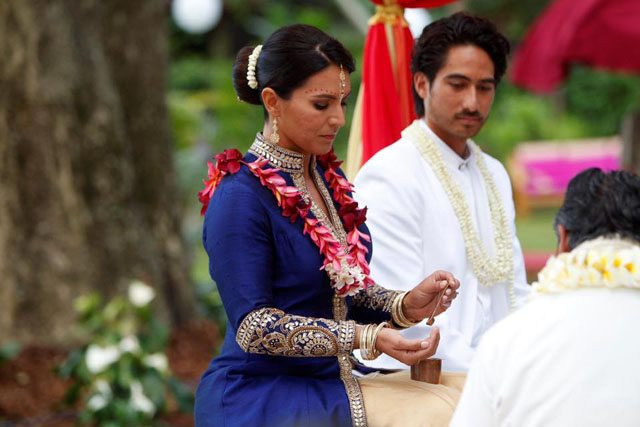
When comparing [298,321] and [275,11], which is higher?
[275,11]

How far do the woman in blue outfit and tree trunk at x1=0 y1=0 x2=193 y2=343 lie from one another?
11.8 feet

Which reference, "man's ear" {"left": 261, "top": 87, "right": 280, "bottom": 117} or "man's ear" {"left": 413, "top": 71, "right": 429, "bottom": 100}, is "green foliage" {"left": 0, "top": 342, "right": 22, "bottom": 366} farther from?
"man's ear" {"left": 261, "top": 87, "right": 280, "bottom": 117}

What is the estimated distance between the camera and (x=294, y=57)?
3105 millimetres

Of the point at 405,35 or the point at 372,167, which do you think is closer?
the point at 372,167

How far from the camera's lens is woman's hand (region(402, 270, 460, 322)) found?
320 cm

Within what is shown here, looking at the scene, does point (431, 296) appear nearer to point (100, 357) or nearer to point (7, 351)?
point (100, 357)

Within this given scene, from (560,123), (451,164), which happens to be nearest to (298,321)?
(451,164)

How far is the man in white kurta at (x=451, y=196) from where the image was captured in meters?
3.77

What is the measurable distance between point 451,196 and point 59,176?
11.2ft

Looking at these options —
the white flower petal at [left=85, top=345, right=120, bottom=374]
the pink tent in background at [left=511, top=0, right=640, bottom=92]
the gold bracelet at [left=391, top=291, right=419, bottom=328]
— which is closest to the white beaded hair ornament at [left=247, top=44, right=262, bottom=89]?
the gold bracelet at [left=391, top=291, right=419, bottom=328]

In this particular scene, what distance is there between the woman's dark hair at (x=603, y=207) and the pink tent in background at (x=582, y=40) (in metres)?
7.63

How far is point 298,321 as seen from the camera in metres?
2.99

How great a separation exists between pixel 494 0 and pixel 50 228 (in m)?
17.7

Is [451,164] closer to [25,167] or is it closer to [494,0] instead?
[25,167]
